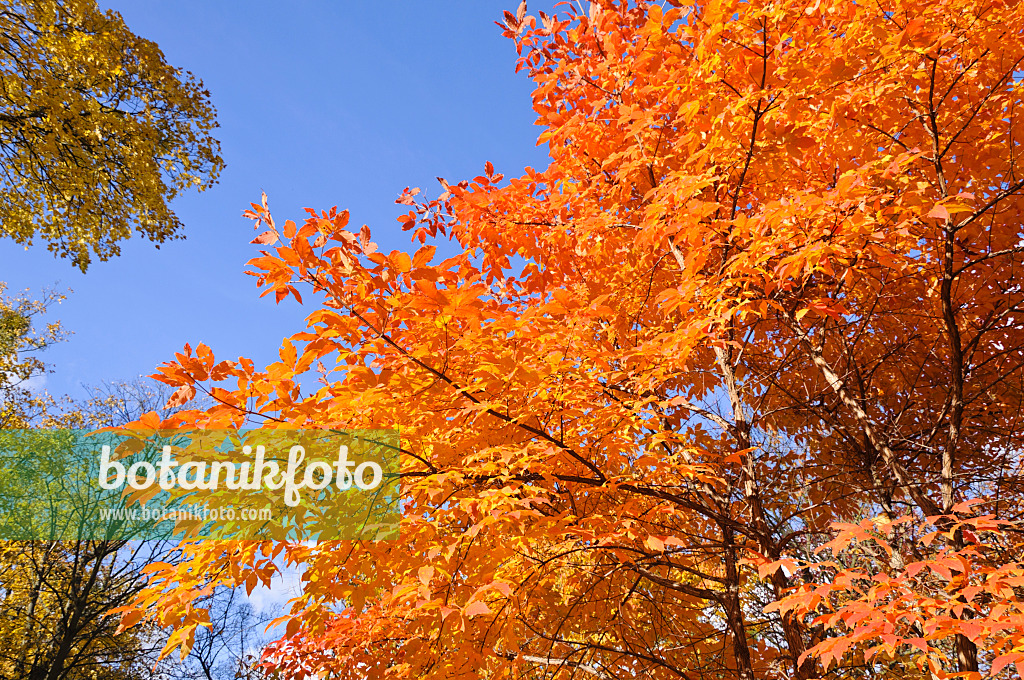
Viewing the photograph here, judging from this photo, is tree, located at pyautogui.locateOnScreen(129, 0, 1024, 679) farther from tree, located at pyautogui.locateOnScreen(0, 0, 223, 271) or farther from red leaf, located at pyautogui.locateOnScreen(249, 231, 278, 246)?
tree, located at pyautogui.locateOnScreen(0, 0, 223, 271)

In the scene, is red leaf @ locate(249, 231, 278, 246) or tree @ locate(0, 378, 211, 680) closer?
red leaf @ locate(249, 231, 278, 246)

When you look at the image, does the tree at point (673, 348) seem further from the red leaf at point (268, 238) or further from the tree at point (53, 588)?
the tree at point (53, 588)

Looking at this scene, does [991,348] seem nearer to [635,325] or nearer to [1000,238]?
[1000,238]

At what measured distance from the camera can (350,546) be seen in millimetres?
2549

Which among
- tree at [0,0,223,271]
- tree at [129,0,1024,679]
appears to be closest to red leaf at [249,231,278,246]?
tree at [129,0,1024,679]

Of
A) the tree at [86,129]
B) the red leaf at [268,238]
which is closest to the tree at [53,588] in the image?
the tree at [86,129]

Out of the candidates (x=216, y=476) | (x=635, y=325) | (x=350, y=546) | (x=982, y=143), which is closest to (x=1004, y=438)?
(x=982, y=143)

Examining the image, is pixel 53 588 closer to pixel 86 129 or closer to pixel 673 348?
pixel 86 129

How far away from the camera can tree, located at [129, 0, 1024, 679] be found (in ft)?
7.02

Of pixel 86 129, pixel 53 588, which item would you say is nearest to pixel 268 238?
pixel 86 129

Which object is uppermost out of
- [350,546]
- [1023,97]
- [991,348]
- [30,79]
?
[30,79]

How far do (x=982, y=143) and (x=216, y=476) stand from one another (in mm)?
4729

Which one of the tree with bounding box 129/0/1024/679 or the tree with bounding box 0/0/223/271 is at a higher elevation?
the tree with bounding box 0/0/223/271

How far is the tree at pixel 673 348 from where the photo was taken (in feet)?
7.02
